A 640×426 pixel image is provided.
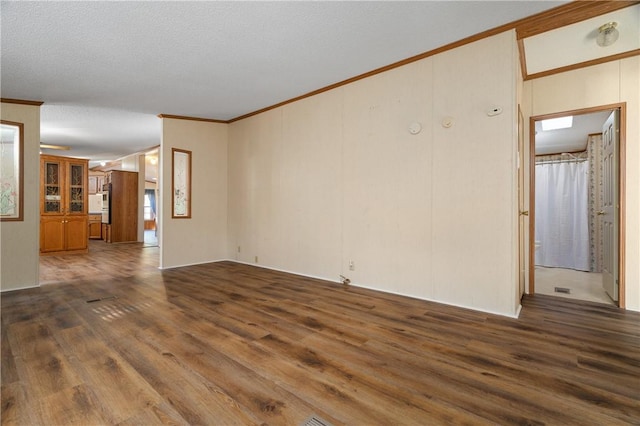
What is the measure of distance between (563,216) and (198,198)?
7.32 meters

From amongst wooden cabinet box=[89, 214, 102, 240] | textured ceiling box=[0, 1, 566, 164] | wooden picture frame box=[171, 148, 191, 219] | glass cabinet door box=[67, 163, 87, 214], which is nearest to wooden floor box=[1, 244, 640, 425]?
wooden picture frame box=[171, 148, 191, 219]

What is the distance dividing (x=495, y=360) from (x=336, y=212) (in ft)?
8.60

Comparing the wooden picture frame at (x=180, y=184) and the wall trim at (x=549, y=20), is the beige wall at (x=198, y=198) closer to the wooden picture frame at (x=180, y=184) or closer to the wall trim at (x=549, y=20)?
the wooden picture frame at (x=180, y=184)

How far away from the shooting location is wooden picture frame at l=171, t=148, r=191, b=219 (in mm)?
5363

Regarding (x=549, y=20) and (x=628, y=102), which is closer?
(x=549, y=20)

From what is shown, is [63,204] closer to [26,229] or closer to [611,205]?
A: [26,229]

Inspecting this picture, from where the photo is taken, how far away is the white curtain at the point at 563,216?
18.6ft

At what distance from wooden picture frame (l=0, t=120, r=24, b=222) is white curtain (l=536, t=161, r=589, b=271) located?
8.81 m

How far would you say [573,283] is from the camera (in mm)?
4371

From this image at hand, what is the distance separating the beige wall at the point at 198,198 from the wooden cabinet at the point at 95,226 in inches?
249

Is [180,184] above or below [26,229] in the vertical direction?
above

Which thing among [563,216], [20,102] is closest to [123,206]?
[20,102]

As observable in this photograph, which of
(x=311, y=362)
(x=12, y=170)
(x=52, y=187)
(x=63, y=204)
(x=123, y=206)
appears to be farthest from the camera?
(x=123, y=206)

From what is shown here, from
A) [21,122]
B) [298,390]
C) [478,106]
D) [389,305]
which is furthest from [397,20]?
[21,122]
